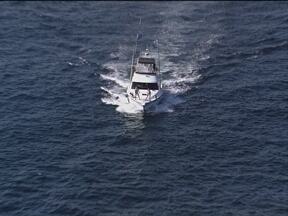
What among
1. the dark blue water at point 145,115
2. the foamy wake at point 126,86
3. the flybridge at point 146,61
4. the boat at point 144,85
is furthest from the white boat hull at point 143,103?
the flybridge at point 146,61

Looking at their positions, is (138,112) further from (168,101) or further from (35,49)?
(35,49)

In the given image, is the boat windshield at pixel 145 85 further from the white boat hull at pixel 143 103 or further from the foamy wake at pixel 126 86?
the white boat hull at pixel 143 103

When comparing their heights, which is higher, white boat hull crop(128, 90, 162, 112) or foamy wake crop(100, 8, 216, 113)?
foamy wake crop(100, 8, 216, 113)

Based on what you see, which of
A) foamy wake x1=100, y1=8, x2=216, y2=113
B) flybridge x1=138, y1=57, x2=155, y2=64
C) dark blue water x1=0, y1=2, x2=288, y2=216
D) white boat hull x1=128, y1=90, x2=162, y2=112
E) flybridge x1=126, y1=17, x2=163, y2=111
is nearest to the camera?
dark blue water x1=0, y1=2, x2=288, y2=216

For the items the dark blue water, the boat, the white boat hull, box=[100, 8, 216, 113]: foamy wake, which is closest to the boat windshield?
the boat

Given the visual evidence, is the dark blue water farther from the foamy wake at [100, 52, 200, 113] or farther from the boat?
the boat

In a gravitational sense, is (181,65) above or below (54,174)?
above

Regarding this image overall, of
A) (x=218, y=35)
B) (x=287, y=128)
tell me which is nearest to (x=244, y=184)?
(x=287, y=128)

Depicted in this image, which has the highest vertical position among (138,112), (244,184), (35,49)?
(35,49)

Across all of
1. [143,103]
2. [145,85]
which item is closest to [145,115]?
[143,103]
